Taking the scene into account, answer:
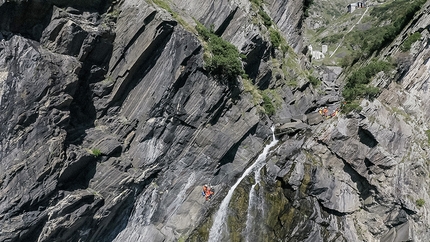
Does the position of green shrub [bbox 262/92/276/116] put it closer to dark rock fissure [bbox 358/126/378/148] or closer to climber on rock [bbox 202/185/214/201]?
dark rock fissure [bbox 358/126/378/148]

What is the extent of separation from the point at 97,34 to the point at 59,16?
8.47 ft

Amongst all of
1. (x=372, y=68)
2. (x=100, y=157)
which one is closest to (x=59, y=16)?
(x=100, y=157)

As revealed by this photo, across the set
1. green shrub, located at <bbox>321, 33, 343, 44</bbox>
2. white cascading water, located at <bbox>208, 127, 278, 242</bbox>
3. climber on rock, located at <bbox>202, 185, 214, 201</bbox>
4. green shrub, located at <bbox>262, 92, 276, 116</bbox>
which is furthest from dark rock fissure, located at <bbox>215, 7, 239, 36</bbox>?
green shrub, located at <bbox>321, 33, 343, 44</bbox>

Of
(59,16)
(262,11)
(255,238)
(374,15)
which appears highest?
(374,15)

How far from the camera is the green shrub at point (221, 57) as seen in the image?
87.3ft

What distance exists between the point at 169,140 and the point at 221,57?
782cm

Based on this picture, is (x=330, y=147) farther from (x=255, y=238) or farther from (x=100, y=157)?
(x=100, y=157)

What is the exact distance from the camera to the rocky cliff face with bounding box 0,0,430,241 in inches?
814

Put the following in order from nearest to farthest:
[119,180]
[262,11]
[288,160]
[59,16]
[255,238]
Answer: [59,16], [119,180], [255,238], [288,160], [262,11]

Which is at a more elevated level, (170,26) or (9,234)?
(170,26)

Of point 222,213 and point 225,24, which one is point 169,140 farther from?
point 225,24

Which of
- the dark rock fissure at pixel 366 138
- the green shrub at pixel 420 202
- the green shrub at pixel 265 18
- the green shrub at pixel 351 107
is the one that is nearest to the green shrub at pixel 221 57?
the green shrub at pixel 351 107

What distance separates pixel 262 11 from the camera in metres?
38.4

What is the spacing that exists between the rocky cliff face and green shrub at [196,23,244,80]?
740mm
